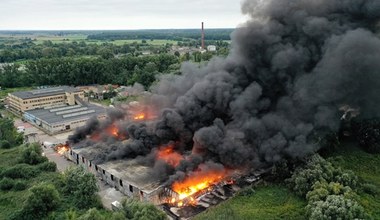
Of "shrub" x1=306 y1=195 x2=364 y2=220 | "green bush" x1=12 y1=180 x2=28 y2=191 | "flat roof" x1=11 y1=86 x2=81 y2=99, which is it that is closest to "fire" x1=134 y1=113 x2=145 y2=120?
"green bush" x1=12 y1=180 x2=28 y2=191

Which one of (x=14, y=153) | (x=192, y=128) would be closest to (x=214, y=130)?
(x=192, y=128)

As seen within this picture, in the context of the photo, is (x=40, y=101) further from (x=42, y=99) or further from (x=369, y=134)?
(x=369, y=134)

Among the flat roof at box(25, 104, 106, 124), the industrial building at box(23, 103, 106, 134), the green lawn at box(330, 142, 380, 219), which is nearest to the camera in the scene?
the green lawn at box(330, 142, 380, 219)

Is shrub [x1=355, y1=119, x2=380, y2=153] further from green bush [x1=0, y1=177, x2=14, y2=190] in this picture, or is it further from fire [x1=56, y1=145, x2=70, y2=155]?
green bush [x1=0, y1=177, x2=14, y2=190]

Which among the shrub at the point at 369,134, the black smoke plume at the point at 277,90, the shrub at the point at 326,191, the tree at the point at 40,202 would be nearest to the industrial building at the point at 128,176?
the black smoke plume at the point at 277,90

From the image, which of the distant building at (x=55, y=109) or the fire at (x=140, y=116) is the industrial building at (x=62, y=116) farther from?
the fire at (x=140, y=116)

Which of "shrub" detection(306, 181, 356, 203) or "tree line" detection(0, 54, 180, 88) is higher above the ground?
"tree line" detection(0, 54, 180, 88)
